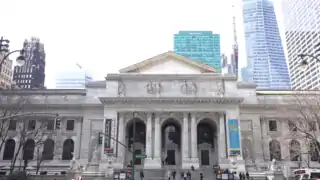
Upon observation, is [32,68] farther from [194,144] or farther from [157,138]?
[194,144]

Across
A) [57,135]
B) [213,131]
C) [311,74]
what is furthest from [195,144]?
[311,74]

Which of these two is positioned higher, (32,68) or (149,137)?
(32,68)

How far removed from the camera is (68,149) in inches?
2242

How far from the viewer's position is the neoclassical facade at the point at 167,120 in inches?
2055

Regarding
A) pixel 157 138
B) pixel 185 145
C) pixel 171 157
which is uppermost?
pixel 157 138

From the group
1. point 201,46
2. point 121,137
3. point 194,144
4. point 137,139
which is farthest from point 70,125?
point 201,46

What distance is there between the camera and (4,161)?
183 feet

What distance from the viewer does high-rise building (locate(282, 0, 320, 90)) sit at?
122875 mm

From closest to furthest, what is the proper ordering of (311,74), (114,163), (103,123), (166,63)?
1. (114,163)
2. (103,123)
3. (166,63)
4. (311,74)

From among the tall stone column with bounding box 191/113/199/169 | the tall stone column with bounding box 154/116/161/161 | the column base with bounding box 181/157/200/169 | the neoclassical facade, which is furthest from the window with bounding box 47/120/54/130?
the tall stone column with bounding box 191/113/199/169

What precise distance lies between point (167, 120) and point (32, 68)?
102 meters

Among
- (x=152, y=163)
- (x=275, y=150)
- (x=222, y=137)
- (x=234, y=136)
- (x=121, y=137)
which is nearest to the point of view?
(x=152, y=163)

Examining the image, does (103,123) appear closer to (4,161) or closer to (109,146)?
(109,146)

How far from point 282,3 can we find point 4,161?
15133cm
